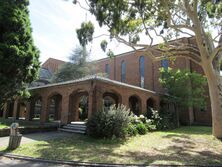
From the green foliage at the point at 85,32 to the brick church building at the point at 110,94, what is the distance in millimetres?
2868

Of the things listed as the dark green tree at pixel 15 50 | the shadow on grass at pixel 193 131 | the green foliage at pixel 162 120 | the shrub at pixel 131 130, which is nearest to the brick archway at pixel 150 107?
the green foliage at pixel 162 120

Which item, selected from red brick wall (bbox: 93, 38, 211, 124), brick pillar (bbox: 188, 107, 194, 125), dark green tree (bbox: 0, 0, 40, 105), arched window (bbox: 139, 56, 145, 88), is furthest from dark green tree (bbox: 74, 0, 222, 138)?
arched window (bbox: 139, 56, 145, 88)

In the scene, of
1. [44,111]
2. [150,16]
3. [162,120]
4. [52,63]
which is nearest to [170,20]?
[150,16]

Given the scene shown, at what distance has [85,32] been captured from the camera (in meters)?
14.5

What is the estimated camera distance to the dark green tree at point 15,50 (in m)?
12.1

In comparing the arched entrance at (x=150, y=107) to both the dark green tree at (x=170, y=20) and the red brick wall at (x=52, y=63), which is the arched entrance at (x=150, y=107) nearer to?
the dark green tree at (x=170, y=20)

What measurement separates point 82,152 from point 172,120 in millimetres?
14775

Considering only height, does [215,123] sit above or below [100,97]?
below

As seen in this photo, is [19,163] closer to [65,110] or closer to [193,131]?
[65,110]

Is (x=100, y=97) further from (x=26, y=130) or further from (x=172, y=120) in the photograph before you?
(x=172, y=120)

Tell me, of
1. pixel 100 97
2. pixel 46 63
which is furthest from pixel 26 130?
pixel 46 63

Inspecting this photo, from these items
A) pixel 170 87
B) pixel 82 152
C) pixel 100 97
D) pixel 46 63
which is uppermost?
pixel 46 63

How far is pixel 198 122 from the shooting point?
2472cm

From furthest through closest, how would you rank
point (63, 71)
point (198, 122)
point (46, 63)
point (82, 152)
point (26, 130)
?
point (46, 63) → point (63, 71) → point (198, 122) → point (26, 130) → point (82, 152)
